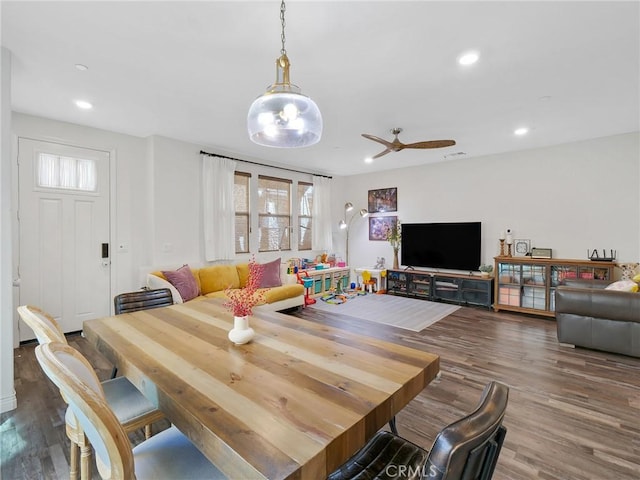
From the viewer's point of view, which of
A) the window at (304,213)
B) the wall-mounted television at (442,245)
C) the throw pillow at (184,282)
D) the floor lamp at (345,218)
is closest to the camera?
the throw pillow at (184,282)

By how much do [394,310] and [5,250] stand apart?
15.4 feet

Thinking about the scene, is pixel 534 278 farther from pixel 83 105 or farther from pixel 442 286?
pixel 83 105

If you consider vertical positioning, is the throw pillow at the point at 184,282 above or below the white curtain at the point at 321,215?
below

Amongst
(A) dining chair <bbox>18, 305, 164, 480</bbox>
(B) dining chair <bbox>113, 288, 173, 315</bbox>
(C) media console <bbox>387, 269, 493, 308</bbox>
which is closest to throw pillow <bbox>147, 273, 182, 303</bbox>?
(B) dining chair <bbox>113, 288, 173, 315</bbox>

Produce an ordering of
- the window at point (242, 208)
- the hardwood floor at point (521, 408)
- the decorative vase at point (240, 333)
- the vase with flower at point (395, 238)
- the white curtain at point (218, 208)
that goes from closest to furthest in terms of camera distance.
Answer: the decorative vase at point (240, 333)
the hardwood floor at point (521, 408)
the white curtain at point (218, 208)
the window at point (242, 208)
the vase with flower at point (395, 238)

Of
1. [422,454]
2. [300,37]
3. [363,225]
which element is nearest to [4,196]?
[300,37]

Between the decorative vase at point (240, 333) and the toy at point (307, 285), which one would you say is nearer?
the decorative vase at point (240, 333)

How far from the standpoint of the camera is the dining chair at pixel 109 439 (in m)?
0.87

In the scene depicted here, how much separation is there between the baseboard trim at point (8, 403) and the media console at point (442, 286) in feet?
18.3

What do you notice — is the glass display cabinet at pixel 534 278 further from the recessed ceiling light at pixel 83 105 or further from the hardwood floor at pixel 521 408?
the recessed ceiling light at pixel 83 105

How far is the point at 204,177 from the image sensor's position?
15.8 ft

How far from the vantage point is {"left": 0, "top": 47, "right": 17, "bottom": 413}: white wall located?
7.41ft

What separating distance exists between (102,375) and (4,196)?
1700 mm

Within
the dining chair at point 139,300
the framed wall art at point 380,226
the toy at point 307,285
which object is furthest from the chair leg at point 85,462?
the framed wall art at point 380,226
